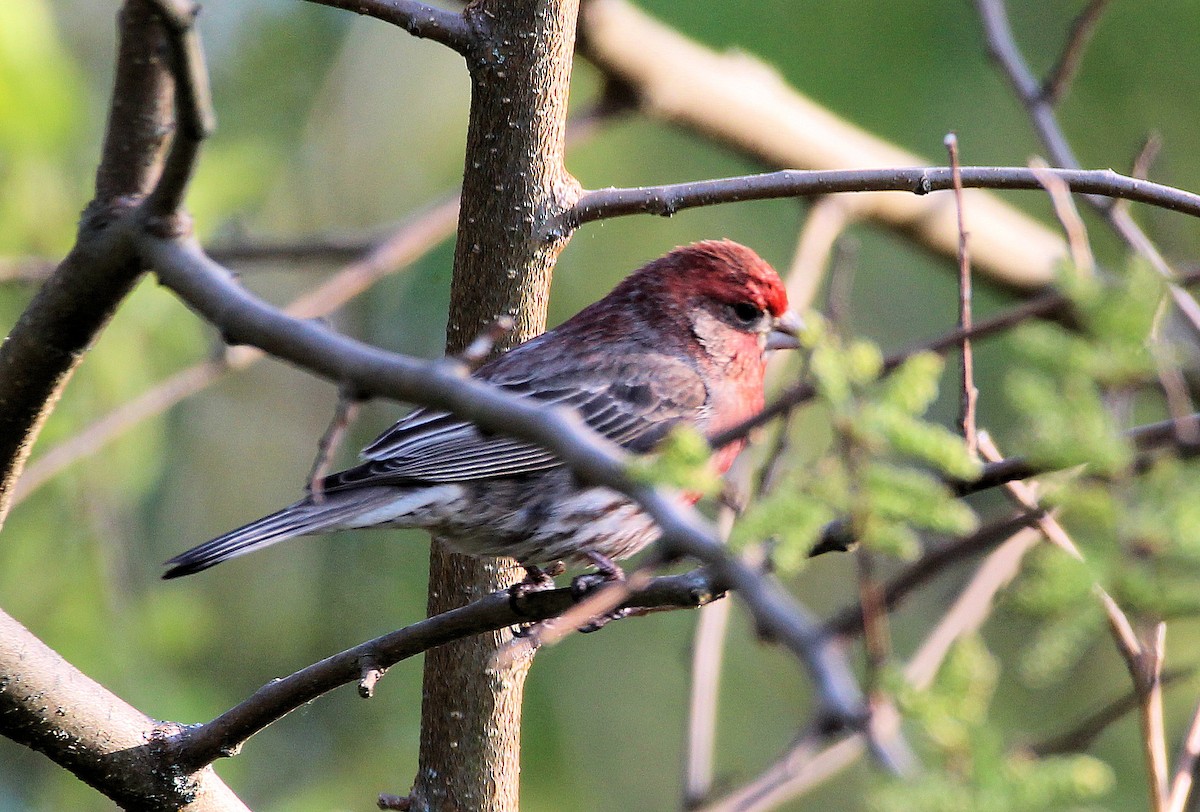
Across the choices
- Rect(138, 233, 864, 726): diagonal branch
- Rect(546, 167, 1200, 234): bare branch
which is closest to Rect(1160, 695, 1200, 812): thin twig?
Rect(546, 167, 1200, 234): bare branch

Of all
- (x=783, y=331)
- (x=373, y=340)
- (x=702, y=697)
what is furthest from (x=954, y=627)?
(x=373, y=340)

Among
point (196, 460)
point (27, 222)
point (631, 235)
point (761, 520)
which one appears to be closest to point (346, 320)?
→ point (196, 460)

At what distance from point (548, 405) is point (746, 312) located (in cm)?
88

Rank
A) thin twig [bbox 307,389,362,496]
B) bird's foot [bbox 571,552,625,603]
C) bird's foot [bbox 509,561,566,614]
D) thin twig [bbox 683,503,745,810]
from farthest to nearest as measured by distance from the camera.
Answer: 1. bird's foot [bbox 509,561,566,614]
2. thin twig [bbox 683,503,745,810]
3. bird's foot [bbox 571,552,625,603]
4. thin twig [bbox 307,389,362,496]

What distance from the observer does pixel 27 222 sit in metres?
4.94

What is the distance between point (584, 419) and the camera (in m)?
4.43

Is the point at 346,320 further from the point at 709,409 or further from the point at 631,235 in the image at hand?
the point at 709,409

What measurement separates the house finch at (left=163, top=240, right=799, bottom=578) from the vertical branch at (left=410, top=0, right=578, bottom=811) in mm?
456

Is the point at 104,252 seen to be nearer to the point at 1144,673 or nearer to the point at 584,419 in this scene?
the point at 1144,673

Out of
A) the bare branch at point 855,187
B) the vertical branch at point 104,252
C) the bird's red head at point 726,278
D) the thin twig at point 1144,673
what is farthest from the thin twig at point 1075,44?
the vertical branch at point 104,252

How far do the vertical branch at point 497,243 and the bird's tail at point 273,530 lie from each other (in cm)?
54

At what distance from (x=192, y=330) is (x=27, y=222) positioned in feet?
2.45

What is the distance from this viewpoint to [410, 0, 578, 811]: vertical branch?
3211mm

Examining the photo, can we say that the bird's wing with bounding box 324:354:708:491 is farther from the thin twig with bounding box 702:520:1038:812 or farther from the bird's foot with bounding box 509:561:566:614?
the thin twig with bounding box 702:520:1038:812
